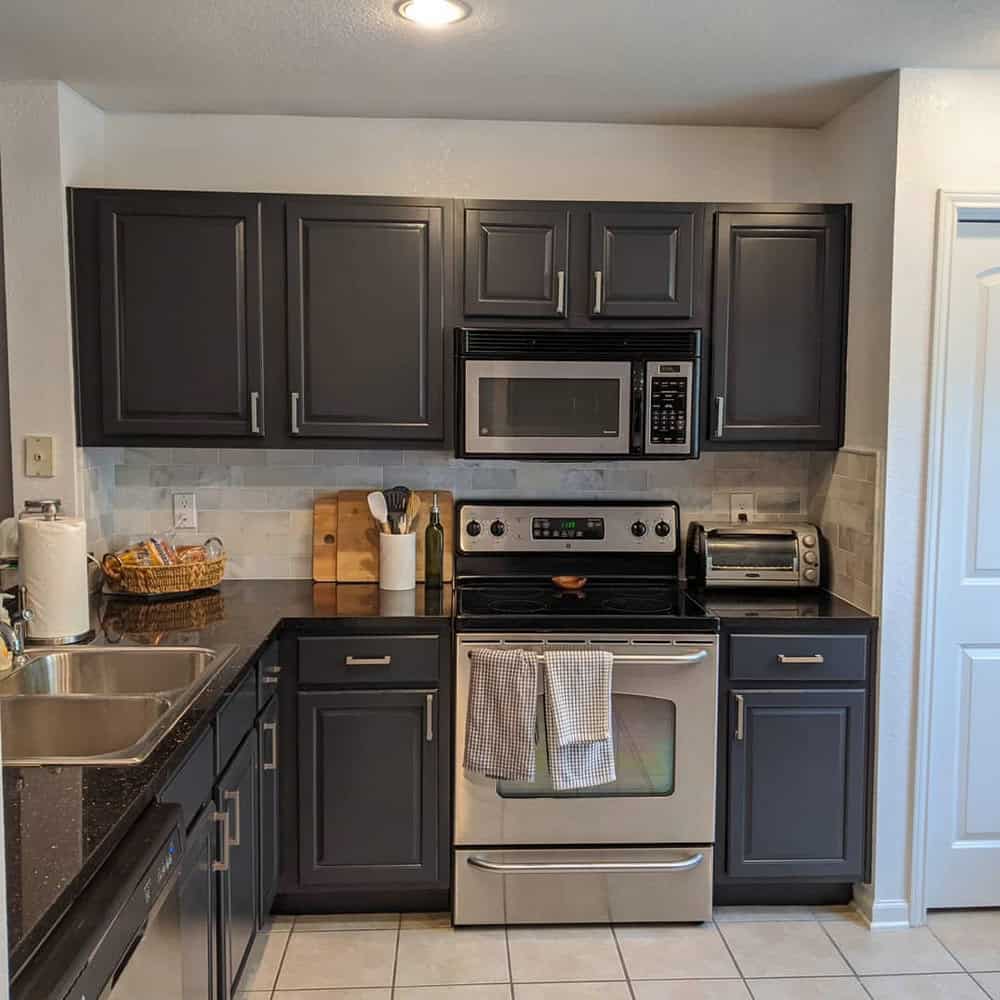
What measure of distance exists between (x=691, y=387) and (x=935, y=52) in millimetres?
1044

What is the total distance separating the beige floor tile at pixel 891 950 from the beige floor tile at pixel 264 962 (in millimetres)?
1499

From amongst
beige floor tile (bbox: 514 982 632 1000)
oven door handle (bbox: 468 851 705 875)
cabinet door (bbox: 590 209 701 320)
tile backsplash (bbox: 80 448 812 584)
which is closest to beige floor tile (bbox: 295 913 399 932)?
oven door handle (bbox: 468 851 705 875)

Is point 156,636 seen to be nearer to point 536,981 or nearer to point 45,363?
point 45,363

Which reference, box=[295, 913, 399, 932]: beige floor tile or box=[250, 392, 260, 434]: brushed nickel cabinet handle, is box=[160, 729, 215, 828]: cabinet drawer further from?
box=[250, 392, 260, 434]: brushed nickel cabinet handle

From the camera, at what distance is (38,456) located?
2.85 metres

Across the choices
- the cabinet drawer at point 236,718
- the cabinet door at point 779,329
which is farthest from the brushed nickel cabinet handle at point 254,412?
the cabinet door at point 779,329

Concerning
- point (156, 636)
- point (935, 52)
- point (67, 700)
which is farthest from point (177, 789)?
point (935, 52)

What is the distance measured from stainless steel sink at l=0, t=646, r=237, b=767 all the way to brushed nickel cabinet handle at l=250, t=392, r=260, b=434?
801mm

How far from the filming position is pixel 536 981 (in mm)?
2529

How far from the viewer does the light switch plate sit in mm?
2848

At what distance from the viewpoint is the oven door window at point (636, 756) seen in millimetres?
2740

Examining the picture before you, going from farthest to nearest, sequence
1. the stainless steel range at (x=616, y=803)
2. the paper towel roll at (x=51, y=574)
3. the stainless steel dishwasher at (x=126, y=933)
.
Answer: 1. the stainless steel range at (x=616, y=803)
2. the paper towel roll at (x=51, y=574)
3. the stainless steel dishwasher at (x=126, y=933)

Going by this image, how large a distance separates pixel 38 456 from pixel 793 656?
7.22ft

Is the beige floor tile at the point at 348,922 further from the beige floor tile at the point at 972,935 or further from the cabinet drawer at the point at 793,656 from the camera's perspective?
the beige floor tile at the point at 972,935
